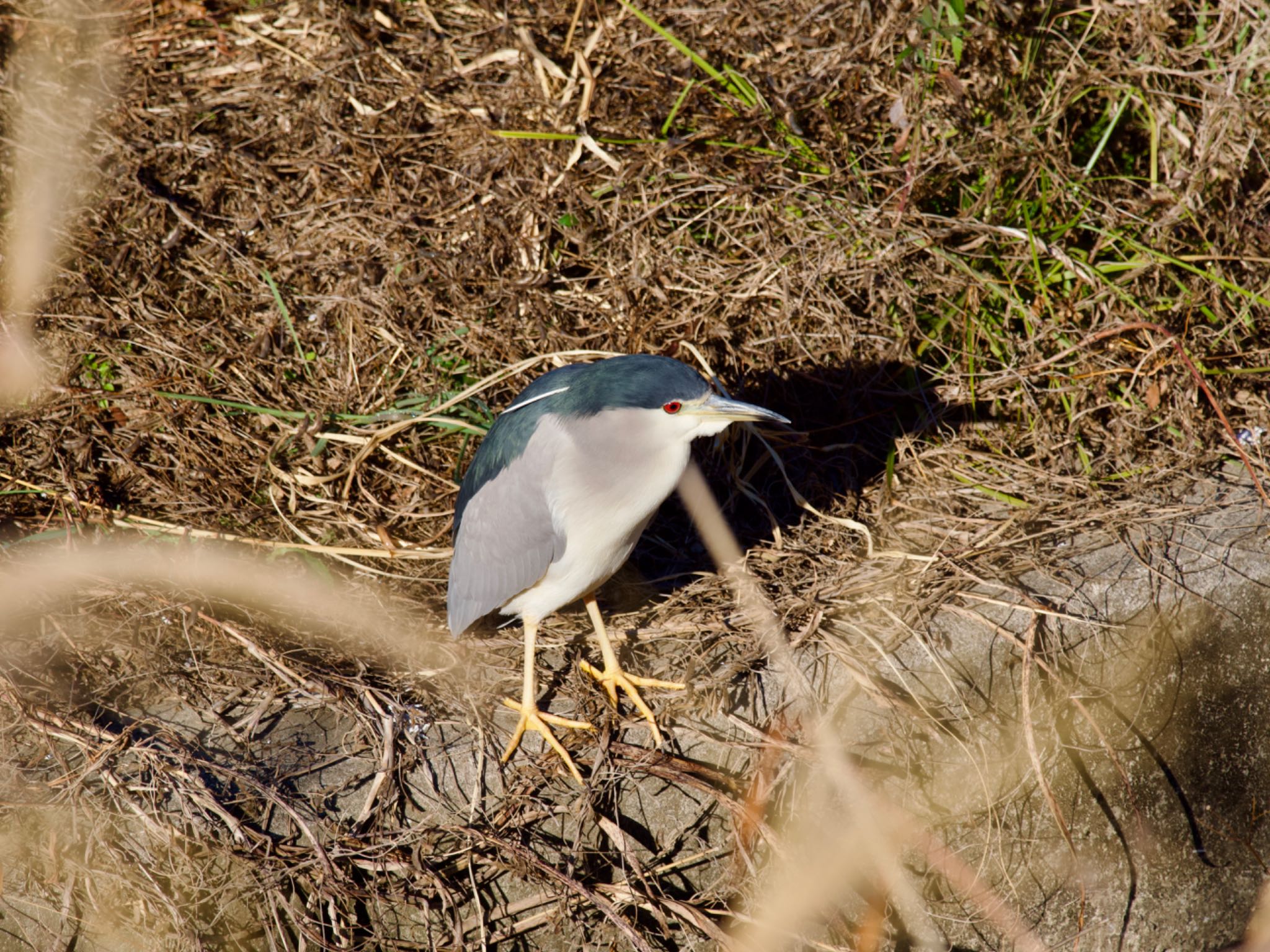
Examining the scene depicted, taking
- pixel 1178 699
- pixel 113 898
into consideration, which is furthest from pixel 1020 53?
pixel 113 898

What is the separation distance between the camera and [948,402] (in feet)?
9.21

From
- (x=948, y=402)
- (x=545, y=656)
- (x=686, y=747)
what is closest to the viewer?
(x=686, y=747)

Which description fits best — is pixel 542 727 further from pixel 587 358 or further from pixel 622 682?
pixel 587 358

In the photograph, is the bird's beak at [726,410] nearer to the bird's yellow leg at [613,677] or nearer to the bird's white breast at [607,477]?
the bird's white breast at [607,477]

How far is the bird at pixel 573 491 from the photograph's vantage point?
209 centimetres

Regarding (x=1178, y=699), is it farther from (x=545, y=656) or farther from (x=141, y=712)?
(x=141, y=712)

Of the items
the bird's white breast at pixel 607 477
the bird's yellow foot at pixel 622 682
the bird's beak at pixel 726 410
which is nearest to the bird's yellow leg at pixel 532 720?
A: the bird's yellow foot at pixel 622 682

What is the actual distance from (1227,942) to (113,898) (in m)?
2.65

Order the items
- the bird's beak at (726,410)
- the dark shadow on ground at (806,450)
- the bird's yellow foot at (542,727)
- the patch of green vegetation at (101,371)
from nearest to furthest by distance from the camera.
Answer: the bird's beak at (726,410), the bird's yellow foot at (542,727), the dark shadow on ground at (806,450), the patch of green vegetation at (101,371)

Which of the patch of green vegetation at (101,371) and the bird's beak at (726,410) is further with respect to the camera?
the patch of green vegetation at (101,371)

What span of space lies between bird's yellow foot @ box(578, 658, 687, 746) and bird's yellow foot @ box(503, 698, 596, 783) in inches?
4.8

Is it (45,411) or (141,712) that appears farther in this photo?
(45,411)

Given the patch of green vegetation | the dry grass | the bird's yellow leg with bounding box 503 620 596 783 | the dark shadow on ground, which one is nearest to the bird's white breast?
the bird's yellow leg with bounding box 503 620 596 783

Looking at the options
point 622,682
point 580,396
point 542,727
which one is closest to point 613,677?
point 622,682
